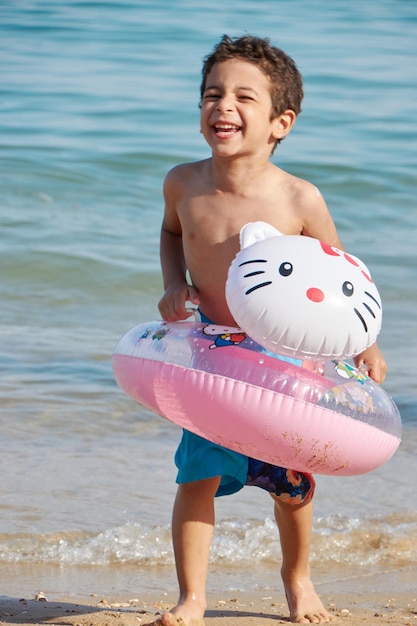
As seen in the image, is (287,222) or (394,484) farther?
(394,484)

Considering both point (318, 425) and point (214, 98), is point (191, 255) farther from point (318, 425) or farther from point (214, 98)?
point (318, 425)

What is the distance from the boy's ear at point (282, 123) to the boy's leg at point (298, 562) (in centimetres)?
110

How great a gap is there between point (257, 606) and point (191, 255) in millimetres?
1152

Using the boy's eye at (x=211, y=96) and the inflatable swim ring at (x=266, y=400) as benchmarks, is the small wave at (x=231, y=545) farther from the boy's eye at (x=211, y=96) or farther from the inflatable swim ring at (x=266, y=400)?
the boy's eye at (x=211, y=96)

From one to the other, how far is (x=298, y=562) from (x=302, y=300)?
1.02 meters

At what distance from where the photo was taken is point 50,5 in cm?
2147

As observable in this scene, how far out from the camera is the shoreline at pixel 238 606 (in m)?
3.25

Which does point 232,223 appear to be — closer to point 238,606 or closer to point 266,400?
point 266,400

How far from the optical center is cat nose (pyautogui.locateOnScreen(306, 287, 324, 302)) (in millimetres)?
2809

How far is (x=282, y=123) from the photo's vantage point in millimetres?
3357

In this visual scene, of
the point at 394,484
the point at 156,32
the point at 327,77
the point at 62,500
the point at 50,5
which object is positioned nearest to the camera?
the point at 62,500

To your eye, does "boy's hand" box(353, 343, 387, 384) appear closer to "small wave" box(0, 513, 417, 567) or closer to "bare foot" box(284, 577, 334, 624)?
"bare foot" box(284, 577, 334, 624)

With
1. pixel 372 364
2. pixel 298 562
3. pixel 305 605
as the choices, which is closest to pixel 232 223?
pixel 372 364

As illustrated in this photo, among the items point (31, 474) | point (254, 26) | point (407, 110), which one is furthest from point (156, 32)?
point (31, 474)
